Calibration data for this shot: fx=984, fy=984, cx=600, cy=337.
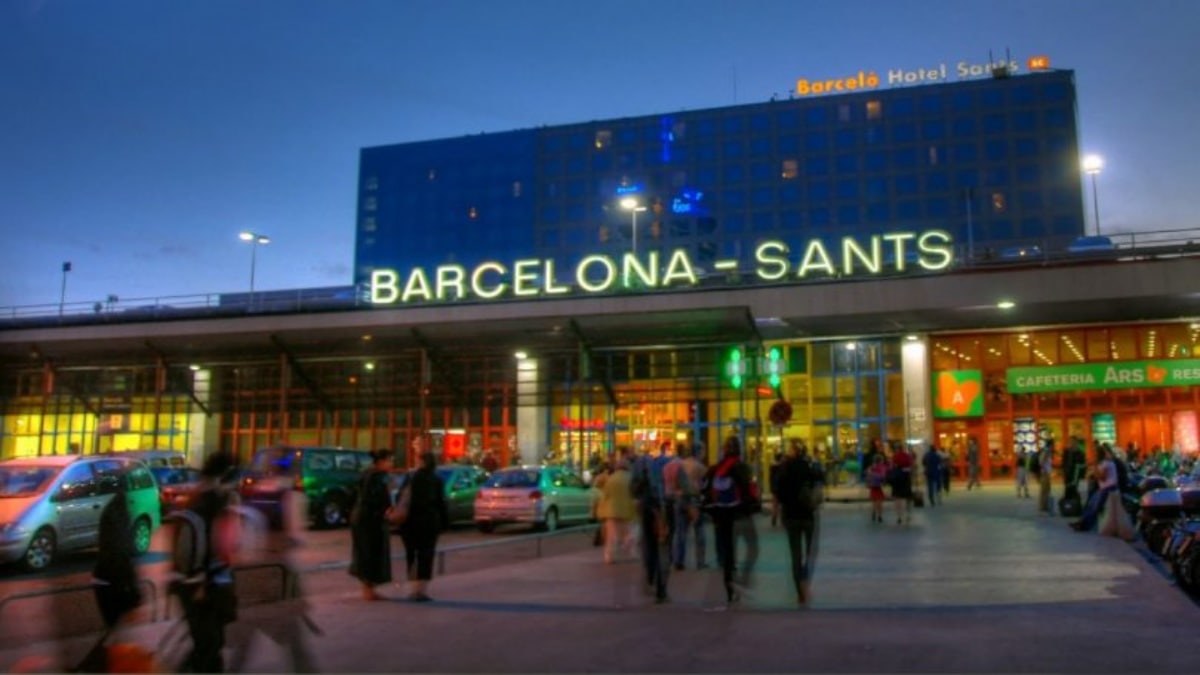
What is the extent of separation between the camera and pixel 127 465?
16969 millimetres

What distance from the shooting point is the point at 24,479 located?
15.3 m

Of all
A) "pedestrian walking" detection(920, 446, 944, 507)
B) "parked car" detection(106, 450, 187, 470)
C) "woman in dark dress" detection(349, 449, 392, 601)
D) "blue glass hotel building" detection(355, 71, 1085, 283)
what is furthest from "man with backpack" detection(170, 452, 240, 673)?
"blue glass hotel building" detection(355, 71, 1085, 283)

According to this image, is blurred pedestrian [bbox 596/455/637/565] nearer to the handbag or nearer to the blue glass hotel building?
the handbag

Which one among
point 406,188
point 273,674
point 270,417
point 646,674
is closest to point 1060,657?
point 646,674

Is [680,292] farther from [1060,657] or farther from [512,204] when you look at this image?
[512,204]

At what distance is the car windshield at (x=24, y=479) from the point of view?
48.9 feet

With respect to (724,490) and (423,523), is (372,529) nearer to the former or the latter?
(423,523)

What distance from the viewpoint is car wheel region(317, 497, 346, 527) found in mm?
22828

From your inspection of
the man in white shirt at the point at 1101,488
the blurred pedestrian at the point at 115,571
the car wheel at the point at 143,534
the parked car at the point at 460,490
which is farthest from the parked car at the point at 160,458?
the man in white shirt at the point at 1101,488

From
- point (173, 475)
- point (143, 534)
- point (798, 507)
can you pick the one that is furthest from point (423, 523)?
point (173, 475)

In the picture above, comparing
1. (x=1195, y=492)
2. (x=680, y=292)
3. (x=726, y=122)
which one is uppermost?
(x=726, y=122)

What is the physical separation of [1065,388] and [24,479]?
29.6m

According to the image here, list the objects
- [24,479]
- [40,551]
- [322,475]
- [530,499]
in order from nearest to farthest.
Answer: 1. [40,551]
2. [24,479]
3. [530,499]
4. [322,475]

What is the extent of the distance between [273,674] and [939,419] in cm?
2973
